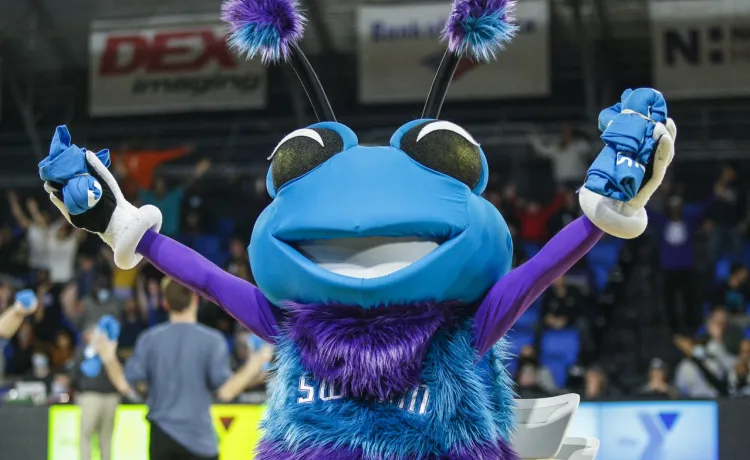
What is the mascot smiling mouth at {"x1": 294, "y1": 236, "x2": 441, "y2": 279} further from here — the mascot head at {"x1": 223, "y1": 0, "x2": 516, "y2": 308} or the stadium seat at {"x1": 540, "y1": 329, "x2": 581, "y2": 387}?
the stadium seat at {"x1": 540, "y1": 329, "x2": 581, "y2": 387}

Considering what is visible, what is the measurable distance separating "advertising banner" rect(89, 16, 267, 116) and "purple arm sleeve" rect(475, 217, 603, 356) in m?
10.5

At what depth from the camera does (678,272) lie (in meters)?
10.7

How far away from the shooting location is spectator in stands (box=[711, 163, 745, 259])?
37.6ft

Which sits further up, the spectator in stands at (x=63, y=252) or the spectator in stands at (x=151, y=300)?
the spectator in stands at (x=63, y=252)

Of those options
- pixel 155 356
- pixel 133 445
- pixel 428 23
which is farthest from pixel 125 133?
pixel 155 356

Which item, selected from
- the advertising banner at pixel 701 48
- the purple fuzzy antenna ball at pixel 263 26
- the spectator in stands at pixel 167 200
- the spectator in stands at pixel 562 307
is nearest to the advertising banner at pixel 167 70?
the spectator in stands at pixel 167 200

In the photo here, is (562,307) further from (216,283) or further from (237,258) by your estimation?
(216,283)

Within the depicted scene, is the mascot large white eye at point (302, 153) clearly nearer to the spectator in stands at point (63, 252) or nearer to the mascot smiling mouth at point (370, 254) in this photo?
the mascot smiling mouth at point (370, 254)

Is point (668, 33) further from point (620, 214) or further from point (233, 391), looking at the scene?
point (620, 214)

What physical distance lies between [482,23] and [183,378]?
2635mm

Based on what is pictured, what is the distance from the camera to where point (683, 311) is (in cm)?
1079

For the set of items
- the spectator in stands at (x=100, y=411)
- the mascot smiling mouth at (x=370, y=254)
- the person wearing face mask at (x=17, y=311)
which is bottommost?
the spectator in stands at (x=100, y=411)

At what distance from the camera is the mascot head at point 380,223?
2553 mm

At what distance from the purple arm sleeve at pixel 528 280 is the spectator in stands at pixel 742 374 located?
594 centimetres
